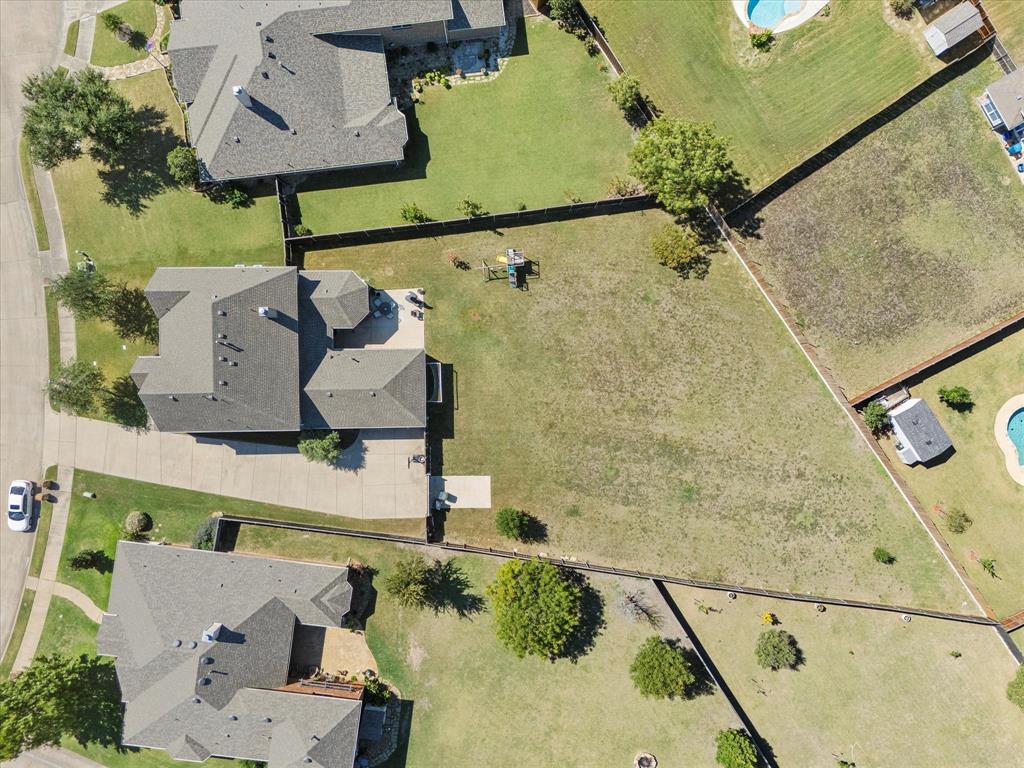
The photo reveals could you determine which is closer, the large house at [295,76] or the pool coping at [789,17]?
the large house at [295,76]

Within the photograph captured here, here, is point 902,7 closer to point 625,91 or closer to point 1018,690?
point 625,91

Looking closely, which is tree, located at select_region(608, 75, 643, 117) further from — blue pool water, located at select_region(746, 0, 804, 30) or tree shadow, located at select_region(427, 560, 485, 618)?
tree shadow, located at select_region(427, 560, 485, 618)

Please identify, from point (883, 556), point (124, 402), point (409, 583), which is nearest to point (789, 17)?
point (883, 556)

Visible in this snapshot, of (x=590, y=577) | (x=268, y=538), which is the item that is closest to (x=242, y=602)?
(x=268, y=538)

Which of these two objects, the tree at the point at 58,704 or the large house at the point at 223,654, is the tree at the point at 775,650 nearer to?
the large house at the point at 223,654

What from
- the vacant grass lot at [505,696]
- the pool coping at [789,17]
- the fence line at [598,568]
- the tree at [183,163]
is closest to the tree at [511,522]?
the fence line at [598,568]
